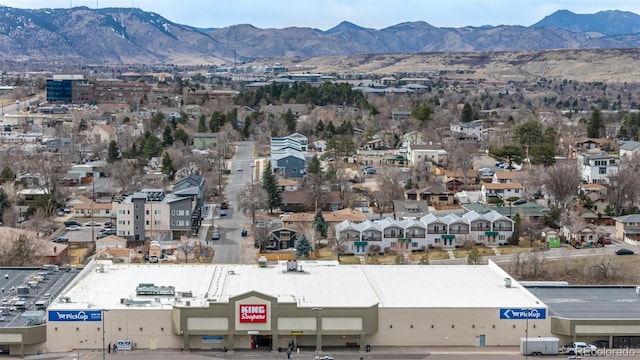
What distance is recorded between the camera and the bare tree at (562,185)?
30062mm

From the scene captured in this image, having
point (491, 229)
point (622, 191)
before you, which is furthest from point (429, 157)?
point (491, 229)

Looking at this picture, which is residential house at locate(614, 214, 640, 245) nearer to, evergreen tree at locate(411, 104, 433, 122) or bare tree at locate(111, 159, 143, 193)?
bare tree at locate(111, 159, 143, 193)

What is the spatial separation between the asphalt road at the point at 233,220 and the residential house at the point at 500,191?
7.98 m

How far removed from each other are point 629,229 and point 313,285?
38.5 ft

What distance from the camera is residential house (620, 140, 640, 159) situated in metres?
37.8

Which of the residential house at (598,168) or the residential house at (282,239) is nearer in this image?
the residential house at (282,239)

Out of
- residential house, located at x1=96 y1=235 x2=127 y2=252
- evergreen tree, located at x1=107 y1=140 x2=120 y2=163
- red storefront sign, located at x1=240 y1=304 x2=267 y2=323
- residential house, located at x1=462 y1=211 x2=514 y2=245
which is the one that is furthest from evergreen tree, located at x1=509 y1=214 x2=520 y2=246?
evergreen tree, located at x1=107 y1=140 x2=120 y2=163

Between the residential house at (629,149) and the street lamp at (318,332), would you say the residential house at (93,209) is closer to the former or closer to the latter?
the street lamp at (318,332)

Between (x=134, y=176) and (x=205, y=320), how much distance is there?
17439mm

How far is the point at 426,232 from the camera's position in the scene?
85.4 ft

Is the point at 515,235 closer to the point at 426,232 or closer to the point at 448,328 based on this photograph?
the point at 426,232

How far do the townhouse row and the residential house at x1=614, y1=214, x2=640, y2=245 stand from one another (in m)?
3.18


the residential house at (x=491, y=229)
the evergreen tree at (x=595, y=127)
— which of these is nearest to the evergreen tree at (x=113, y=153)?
the residential house at (x=491, y=229)

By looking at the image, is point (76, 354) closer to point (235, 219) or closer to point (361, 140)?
point (235, 219)
